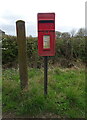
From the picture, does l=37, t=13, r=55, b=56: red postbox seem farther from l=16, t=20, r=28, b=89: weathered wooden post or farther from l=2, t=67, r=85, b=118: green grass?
l=2, t=67, r=85, b=118: green grass

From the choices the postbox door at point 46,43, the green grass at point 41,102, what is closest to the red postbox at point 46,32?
the postbox door at point 46,43

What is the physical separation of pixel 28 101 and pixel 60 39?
5499 mm

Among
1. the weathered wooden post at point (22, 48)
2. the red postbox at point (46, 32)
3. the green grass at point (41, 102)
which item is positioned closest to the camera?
the green grass at point (41, 102)

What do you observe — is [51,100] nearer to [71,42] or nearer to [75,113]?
[75,113]

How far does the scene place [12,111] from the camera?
99.6 inches

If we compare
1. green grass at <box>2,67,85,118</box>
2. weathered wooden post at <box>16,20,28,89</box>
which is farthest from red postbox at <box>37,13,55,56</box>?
green grass at <box>2,67,85,118</box>

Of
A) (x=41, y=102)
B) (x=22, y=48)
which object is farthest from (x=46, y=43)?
(x=41, y=102)

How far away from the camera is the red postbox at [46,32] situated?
2.60 m

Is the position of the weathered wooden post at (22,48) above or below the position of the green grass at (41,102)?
above

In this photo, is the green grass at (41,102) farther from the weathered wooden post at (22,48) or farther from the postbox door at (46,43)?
the postbox door at (46,43)

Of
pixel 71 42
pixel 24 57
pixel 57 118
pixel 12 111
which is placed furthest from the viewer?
pixel 71 42

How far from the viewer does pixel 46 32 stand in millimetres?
2633

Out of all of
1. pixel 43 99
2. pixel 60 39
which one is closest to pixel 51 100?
pixel 43 99

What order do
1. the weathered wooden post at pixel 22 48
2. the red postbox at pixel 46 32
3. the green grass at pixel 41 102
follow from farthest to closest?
the weathered wooden post at pixel 22 48
the red postbox at pixel 46 32
the green grass at pixel 41 102
